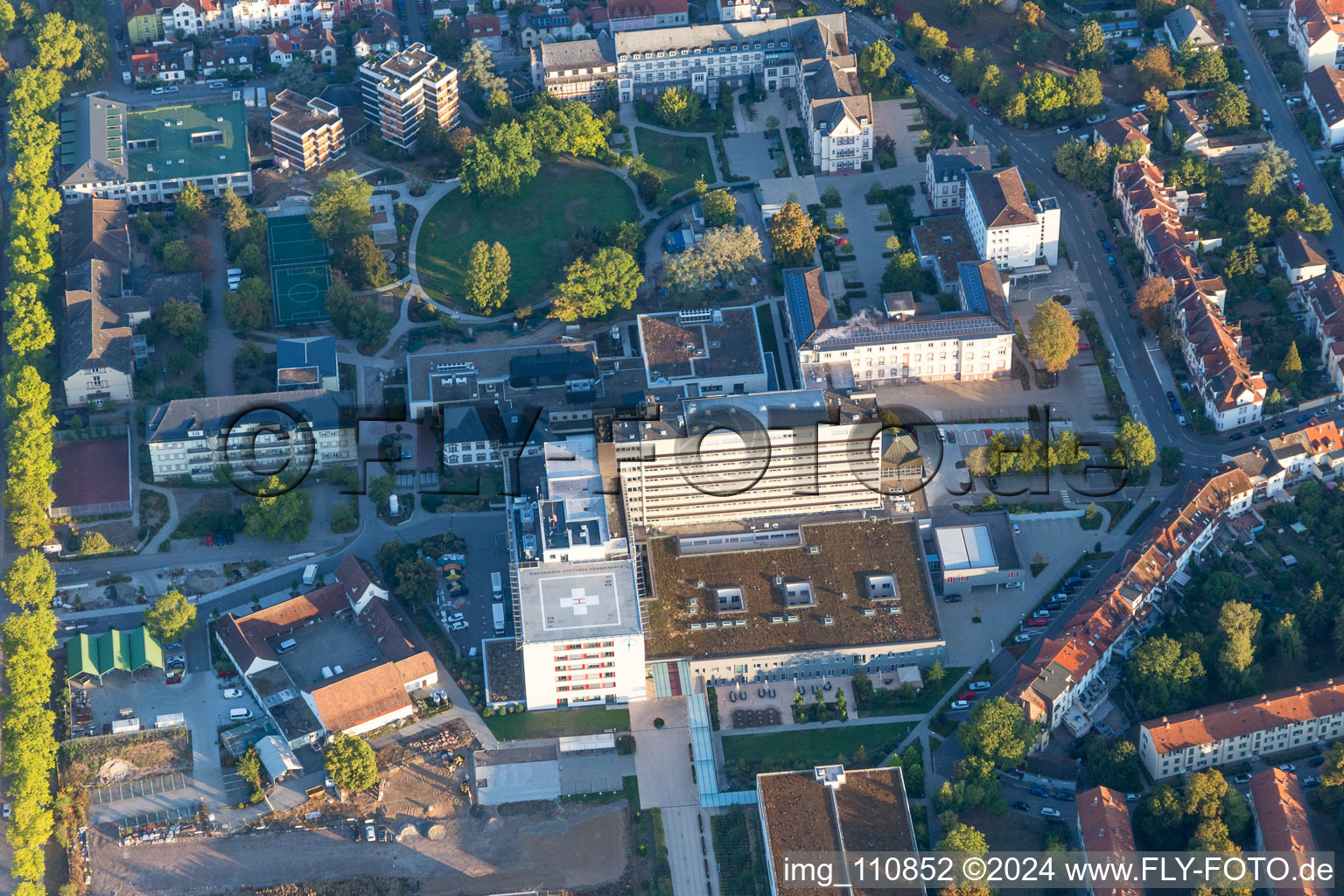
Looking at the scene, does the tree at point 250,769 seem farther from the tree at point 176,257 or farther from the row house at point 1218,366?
the row house at point 1218,366

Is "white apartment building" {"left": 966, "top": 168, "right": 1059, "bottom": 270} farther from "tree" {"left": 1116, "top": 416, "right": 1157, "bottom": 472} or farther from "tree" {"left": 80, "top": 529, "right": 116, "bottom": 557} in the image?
"tree" {"left": 80, "top": 529, "right": 116, "bottom": 557}

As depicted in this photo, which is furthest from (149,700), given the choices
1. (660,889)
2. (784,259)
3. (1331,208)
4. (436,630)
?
(1331,208)

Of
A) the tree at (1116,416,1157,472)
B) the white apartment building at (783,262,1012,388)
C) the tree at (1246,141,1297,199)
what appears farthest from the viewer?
the tree at (1246,141,1297,199)

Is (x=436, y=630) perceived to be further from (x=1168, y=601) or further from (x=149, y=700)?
(x=1168, y=601)

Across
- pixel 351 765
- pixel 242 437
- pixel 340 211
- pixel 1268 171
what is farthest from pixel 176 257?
pixel 1268 171

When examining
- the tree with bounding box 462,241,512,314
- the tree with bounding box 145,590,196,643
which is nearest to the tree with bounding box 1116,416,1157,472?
the tree with bounding box 462,241,512,314

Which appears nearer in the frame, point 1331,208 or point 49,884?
point 49,884
